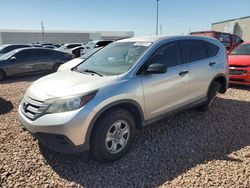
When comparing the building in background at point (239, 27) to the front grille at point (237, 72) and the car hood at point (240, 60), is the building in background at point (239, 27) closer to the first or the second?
the car hood at point (240, 60)

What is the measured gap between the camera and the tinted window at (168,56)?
3.56 metres

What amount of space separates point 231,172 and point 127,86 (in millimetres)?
1783

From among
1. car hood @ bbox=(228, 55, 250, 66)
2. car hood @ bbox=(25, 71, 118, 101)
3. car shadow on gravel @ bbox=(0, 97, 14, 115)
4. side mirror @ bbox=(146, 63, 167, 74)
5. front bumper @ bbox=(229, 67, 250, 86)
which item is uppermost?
side mirror @ bbox=(146, 63, 167, 74)

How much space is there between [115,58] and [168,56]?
0.92m

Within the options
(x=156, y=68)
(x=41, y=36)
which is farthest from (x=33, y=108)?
(x=41, y=36)

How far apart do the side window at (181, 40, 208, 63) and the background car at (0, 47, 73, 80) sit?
25.5 ft

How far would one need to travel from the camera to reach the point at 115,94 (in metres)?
2.91

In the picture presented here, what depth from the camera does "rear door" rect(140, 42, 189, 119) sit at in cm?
336

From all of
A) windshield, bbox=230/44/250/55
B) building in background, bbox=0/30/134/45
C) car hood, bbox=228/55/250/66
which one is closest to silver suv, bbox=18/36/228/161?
car hood, bbox=228/55/250/66

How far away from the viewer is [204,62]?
4.42m

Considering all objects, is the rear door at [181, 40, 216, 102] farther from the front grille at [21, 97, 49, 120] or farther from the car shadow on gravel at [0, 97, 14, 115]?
the car shadow on gravel at [0, 97, 14, 115]

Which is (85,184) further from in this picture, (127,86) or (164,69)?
(164,69)

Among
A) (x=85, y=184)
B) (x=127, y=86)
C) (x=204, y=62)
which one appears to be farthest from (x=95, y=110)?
(x=204, y=62)

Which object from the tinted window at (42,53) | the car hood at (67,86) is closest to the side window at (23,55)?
the tinted window at (42,53)
